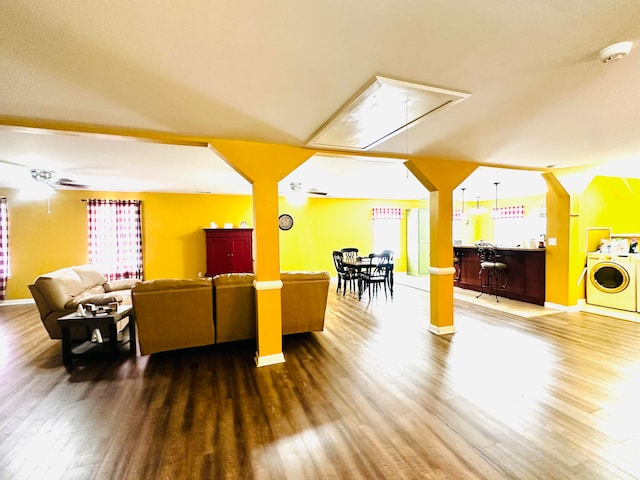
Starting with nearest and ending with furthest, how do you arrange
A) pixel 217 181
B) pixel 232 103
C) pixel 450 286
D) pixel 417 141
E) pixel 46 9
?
pixel 46 9 → pixel 232 103 → pixel 417 141 → pixel 450 286 → pixel 217 181

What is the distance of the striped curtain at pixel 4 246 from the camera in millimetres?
5762

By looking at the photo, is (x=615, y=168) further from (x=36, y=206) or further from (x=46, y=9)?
(x=36, y=206)

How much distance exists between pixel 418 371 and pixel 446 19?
9.21 feet

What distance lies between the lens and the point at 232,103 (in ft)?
7.18

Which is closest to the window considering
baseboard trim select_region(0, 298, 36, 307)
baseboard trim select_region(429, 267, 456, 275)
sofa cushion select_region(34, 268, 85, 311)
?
baseboard trim select_region(429, 267, 456, 275)

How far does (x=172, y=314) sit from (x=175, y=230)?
436 cm

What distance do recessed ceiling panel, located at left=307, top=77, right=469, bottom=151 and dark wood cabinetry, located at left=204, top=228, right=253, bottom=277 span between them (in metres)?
4.48

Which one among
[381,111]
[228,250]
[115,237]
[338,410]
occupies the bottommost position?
[338,410]

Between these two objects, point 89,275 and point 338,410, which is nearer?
point 338,410

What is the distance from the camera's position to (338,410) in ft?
7.41

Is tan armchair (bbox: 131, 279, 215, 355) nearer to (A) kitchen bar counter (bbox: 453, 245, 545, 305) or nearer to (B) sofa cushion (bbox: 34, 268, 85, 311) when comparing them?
(B) sofa cushion (bbox: 34, 268, 85, 311)

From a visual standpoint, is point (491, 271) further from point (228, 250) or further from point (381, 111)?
point (228, 250)

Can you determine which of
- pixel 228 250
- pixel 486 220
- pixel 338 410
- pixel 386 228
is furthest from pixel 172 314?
pixel 486 220

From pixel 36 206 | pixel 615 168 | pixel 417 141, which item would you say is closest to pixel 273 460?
pixel 417 141
